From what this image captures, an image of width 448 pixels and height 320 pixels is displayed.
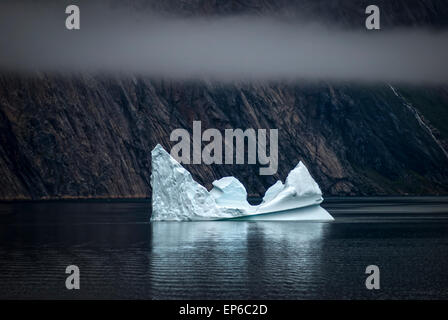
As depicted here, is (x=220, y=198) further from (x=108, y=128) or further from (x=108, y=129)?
(x=108, y=128)

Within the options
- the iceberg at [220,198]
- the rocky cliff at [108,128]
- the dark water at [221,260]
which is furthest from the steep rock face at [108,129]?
the iceberg at [220,198]

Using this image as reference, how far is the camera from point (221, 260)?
50.6 meters

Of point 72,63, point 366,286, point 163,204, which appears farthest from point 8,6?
point 366,286

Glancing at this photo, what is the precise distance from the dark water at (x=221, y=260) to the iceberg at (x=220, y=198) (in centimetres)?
134

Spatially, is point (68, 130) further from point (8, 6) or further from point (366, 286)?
point (366, 286)

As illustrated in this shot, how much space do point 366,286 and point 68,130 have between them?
125 meters

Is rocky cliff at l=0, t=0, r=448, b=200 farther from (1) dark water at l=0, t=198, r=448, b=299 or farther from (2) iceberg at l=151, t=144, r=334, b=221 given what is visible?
(2) iceberg at l=151, t=144, r=334, b=221

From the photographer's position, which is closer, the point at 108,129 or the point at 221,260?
the point at 221,260

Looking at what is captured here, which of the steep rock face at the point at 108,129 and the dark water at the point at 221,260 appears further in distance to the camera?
the steep rock face at the point at 108,129

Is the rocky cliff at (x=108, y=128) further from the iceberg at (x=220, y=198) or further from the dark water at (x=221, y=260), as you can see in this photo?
the iceberg at (x=220, y=198)

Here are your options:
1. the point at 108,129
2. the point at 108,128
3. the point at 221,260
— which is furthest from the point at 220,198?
the point at 108,128

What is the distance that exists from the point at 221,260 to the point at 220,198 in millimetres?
28477

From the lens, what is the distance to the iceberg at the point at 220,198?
75.1 m
